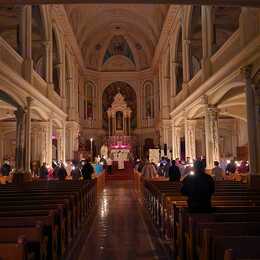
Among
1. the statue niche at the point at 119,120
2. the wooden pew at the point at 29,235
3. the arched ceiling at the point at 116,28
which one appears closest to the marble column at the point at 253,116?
the wooden pew at the point at 29,235

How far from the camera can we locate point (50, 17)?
65.8 feet

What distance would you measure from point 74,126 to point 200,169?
23054 millimetres

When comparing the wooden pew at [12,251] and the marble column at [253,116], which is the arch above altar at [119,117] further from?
the wooden pew at [12,251]

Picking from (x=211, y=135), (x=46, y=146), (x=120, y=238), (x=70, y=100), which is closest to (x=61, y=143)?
(x=46, y=146)

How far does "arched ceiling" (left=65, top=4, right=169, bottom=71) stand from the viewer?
92.5 feet

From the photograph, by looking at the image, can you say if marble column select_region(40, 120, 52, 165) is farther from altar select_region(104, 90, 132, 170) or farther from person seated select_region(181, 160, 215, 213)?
person seated select_region(181, 160, 215, 213)

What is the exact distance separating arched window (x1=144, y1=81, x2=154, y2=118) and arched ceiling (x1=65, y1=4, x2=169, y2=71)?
191 centimetres

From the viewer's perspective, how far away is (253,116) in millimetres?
10906

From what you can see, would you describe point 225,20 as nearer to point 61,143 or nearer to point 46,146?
point 61,143

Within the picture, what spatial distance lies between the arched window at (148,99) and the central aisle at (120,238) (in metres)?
25.8

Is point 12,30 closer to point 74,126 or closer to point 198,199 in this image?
point 74,126

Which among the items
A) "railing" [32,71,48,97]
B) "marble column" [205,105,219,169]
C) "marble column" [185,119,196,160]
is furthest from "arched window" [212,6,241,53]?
"railing" [32,71,48,97]

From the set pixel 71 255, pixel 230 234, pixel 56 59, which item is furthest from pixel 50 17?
pixel 230 234

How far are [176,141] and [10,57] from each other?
13576 millimetres
